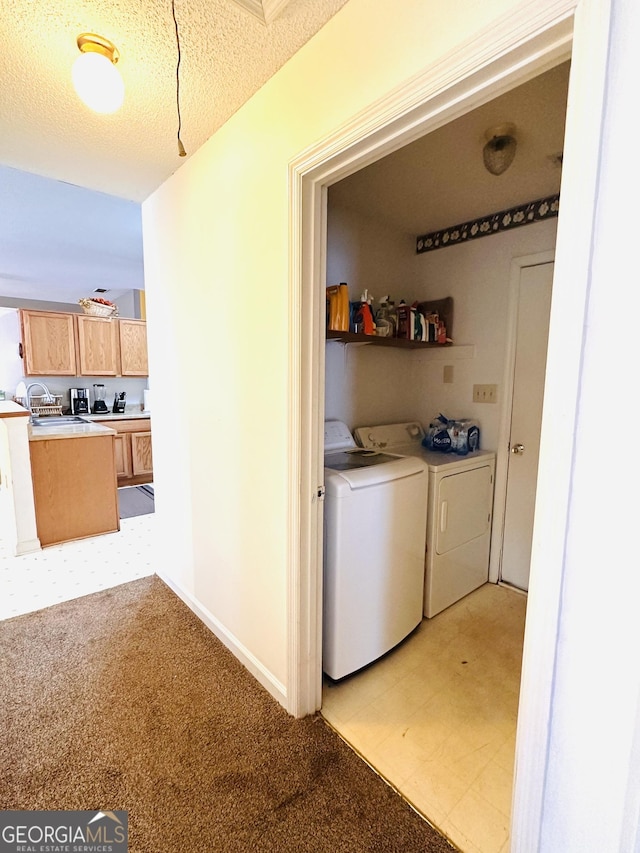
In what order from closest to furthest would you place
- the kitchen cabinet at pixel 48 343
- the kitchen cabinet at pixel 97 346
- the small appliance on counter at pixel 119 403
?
the kitchen cabinet at pixel 48 343 < the kitchen cabinet at pixel 97 346 < the small appliance on counter at pixel 119 403

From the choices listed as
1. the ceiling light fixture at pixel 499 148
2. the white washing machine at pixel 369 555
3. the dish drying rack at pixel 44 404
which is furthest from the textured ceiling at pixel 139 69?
the dish drying rack at pixel 44 404

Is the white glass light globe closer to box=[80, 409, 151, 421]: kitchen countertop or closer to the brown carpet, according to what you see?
the brown carpet

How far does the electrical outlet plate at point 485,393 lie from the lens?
2.50 meters

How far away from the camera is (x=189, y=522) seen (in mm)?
2174

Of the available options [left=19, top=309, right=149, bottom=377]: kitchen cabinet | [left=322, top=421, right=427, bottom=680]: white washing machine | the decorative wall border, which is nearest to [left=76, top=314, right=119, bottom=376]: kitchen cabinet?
[left=19, top=309, right=149, bottom=377]: kitchen cabinet

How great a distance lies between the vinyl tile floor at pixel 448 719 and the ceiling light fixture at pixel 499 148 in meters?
2.27

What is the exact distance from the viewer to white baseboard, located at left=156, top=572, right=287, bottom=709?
1604mm

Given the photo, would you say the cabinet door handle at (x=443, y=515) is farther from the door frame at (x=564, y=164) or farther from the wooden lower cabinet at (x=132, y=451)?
the wooden lower cabinet at (x=132, y=451)

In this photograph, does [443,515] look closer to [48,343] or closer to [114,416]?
[114,416]

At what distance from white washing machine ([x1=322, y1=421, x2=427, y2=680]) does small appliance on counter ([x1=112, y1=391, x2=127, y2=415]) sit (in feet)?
14.6

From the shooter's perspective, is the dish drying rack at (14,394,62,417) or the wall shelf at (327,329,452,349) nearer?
the wall shelf at (327,329,452,349)

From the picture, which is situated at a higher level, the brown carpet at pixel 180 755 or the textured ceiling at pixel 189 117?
the textured ceiling at pixel 189 117

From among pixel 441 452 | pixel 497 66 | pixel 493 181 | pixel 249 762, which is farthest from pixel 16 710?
pixel 493 181

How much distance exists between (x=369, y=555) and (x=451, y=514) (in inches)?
26.9
